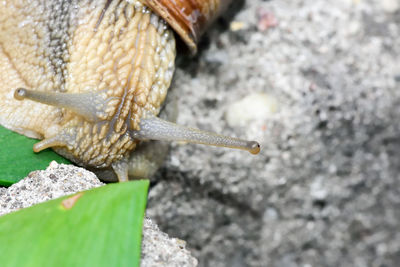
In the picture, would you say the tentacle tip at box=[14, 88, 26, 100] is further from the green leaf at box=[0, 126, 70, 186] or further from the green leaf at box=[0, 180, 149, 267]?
the green leaf at box=[0, 180, 149, 267]

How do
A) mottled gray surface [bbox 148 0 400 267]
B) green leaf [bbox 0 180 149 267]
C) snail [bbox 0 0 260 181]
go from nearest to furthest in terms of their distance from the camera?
green leaf [bbox 0 180 149 267], snail [bbox 0 0 260 181], mottled gray surface [bbox 148 0 400 267]

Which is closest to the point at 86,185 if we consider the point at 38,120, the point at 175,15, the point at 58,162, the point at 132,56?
the point at 58,162

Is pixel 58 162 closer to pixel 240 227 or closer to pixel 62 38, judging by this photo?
pixel 62 38

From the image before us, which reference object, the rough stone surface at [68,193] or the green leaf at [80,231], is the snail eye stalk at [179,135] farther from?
the green leaf at [80,231]

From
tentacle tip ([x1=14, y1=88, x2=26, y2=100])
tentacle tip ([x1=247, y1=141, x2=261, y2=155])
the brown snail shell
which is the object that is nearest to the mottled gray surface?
the brown snail shell

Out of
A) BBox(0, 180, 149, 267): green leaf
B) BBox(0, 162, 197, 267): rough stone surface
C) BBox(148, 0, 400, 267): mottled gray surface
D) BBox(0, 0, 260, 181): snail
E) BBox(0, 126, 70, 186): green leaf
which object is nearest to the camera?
BBox(0, 180, 149, 267): green leaf

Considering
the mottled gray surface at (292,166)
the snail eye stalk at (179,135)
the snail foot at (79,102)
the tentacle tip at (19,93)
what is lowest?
the mottled gray surface at (292,166)

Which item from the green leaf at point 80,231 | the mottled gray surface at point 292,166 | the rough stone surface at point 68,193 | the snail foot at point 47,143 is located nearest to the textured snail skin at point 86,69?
the snail foot at point 47,143
